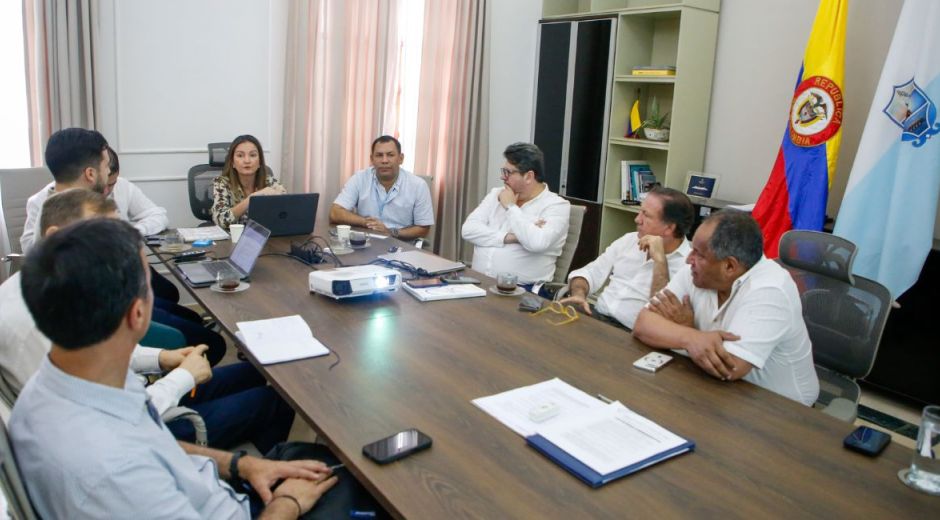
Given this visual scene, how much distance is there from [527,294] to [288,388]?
1163 millimetres

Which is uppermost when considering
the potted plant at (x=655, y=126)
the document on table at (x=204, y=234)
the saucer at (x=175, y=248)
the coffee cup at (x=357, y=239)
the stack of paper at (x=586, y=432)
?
the potted plant at (x=655, y=126)

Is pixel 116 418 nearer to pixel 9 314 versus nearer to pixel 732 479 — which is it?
pixel 9 314

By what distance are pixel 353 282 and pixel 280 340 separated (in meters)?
0.45

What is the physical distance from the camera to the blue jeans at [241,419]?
1.93m

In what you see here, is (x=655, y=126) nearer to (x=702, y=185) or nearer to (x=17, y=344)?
(x=702, y=185)

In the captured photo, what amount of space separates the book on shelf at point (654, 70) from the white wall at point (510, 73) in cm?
111

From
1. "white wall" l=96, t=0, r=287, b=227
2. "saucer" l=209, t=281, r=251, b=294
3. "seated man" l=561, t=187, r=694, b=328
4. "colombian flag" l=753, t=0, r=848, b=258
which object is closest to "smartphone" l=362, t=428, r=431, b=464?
"saucer" l=209, t=281, r=251, b=294

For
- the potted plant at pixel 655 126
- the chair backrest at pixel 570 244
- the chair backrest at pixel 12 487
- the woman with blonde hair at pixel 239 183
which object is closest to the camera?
the chair backrest at pixel 12 487

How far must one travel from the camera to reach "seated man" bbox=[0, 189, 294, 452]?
5.22ft

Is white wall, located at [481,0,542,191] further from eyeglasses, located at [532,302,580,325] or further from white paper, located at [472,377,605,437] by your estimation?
white paper, located at [472,377,605,437]

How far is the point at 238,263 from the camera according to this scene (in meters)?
2.84

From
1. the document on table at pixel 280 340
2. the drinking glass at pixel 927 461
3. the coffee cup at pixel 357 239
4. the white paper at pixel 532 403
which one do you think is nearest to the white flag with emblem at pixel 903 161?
the drinking glass at pixel 927 461

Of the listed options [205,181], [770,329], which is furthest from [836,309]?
[205,181]

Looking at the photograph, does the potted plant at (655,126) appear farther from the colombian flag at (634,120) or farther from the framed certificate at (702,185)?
the framed certificate at (702,185)
